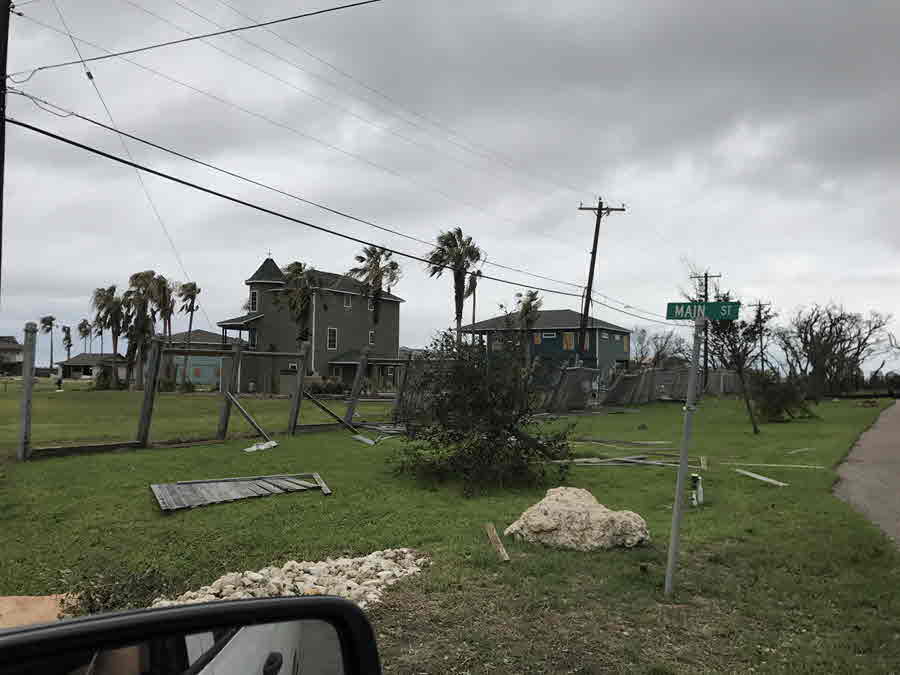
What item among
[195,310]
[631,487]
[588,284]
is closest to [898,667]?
[631,487]

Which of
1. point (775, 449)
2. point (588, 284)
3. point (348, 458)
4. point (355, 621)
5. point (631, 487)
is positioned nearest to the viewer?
point (355, 621)

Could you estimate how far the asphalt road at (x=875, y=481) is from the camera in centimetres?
974

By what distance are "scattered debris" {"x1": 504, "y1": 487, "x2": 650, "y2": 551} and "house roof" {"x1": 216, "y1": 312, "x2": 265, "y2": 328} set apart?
49.4 m

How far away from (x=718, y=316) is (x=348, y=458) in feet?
30.9

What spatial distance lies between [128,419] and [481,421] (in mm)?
13236

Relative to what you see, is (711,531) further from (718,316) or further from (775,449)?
(775,449)

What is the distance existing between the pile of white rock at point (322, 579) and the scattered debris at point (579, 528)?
1339 millimetres

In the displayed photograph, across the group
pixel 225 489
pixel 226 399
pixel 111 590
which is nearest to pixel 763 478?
pixel 225 489

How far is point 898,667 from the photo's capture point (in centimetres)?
477

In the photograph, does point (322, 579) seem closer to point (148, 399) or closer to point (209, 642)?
point (209, 642)

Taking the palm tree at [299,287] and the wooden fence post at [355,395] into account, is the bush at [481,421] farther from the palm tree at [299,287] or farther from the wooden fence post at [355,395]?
the palm tree at [299,287]

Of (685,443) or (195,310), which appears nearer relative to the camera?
(685,443)

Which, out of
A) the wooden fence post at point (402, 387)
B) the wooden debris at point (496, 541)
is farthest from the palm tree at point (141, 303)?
the wooden debris at point (496, 541)

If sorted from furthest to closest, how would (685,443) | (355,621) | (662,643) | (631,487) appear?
(631,487), (685,443), (662,643), (355,621)
